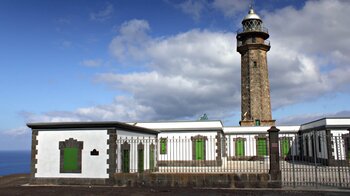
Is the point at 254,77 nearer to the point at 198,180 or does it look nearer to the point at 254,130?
the point at 254,130

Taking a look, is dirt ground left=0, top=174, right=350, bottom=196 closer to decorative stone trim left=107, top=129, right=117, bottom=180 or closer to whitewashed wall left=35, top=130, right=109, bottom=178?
decorative stone trim left=107, top=129, right=117, bottom=180

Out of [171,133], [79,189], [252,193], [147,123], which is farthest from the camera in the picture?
[147,123]

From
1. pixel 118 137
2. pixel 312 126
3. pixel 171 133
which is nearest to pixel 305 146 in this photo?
pixel 312 126

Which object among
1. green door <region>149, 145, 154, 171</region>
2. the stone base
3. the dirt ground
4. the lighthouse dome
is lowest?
the dirt ground

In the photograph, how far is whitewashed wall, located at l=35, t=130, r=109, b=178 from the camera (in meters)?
14.8

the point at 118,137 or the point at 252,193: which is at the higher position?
the point at 118,137

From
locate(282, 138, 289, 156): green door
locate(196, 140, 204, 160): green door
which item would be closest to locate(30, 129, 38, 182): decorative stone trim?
locate(196, 140, 204, 160): green door

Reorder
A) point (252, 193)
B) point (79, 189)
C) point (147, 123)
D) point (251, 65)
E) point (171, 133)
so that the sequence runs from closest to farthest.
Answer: point (252, 193) < point (79, 189) < point (171, 133) < point (147, 123) < point (251, 65)

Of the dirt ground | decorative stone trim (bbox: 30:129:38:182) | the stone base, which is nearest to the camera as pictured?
the dirt ground

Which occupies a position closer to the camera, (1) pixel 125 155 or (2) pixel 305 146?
(1) pixel 125 155

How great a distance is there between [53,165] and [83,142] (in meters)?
1.79

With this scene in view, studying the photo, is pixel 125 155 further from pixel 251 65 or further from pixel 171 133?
pixel 251 65

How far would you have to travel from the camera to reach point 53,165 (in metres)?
15.2

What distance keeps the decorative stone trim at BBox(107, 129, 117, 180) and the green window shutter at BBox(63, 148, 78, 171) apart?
165 centimetres
